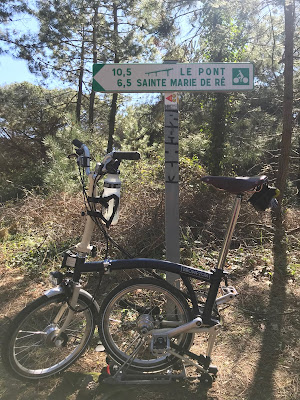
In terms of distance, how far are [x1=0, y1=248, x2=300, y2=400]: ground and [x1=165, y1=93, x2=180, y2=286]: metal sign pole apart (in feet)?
3.01

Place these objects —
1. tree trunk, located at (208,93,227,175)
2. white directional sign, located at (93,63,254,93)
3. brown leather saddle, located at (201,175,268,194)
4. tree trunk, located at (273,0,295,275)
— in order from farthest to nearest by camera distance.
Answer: tree trunk, located at (208,93,227,175), tree trunk, located at (273,0,295,275), white directional sign, located at (93,63,254,93), brown leather saddle, located at (201,175,268,194)

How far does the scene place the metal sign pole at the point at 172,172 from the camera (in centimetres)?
257

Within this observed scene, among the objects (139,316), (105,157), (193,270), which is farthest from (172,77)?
(139,316)

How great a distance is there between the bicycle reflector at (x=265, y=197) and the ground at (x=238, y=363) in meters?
1.28

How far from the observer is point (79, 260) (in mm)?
2100

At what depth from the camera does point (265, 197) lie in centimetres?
205

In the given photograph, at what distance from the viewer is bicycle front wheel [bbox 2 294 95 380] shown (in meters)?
1.99

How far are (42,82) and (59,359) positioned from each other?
1294cm

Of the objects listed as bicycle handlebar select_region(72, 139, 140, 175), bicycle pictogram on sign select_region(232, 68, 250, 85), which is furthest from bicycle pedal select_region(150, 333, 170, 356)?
bicycle pictogram on sign select_region(232, 68, 250, 85)

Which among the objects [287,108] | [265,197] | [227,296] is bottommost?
[227,296]

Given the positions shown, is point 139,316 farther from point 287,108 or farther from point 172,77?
point 287,108

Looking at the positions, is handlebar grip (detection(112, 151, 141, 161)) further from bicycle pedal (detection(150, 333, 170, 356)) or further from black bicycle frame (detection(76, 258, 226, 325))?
bicycle pedal (detection(150, 333, 170, 356))

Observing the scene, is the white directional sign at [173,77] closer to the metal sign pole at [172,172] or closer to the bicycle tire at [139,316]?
the metal sign pole at [172,172]

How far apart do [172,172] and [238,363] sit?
1640 mm
